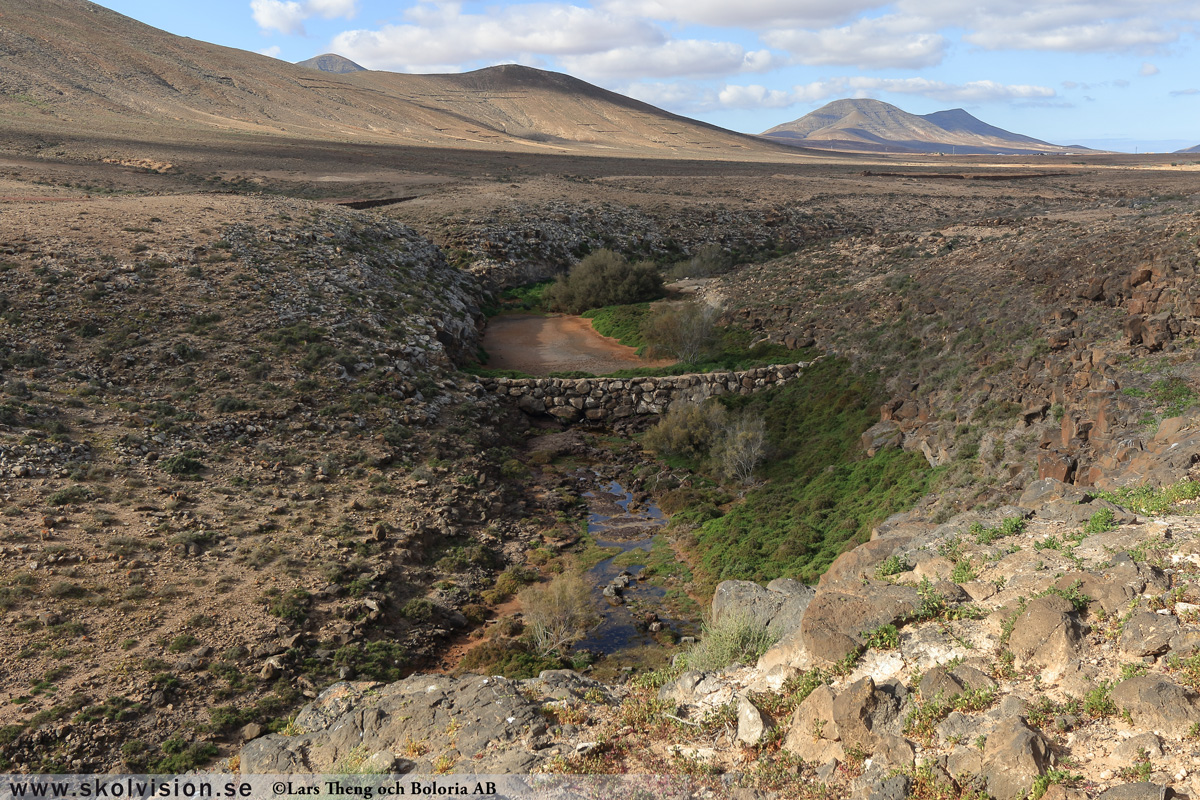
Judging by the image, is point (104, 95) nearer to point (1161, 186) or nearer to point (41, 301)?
point (41, 301)

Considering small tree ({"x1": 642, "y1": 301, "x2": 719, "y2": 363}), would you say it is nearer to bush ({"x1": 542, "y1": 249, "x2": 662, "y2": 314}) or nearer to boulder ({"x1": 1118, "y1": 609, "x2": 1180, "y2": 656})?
bush ({"x1": 542, "y1": 249, "x2": 662, "y2": 314})

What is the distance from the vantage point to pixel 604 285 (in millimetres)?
32531

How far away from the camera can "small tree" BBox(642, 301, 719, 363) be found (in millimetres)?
25250

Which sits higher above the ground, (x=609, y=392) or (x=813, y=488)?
(x=609, y=392)

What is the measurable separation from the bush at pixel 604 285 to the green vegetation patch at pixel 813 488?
11460 millimetres

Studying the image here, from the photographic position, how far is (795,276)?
29062 mm

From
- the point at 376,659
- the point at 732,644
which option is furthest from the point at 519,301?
the point at 732,644

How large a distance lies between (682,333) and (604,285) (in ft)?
26.6

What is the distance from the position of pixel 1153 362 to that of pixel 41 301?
2484cm

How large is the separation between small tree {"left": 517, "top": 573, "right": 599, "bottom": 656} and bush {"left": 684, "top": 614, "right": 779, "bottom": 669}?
4305 mm

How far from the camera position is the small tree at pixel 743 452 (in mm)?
19625

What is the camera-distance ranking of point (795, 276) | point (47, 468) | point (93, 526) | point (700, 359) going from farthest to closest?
point (795, 276)
point (700, 359)
point (47, 468)
point (93, 526)

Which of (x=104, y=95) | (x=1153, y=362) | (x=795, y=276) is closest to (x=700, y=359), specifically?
(x=795, y=276)

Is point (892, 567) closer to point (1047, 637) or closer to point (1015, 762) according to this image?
point (1047, 637)
